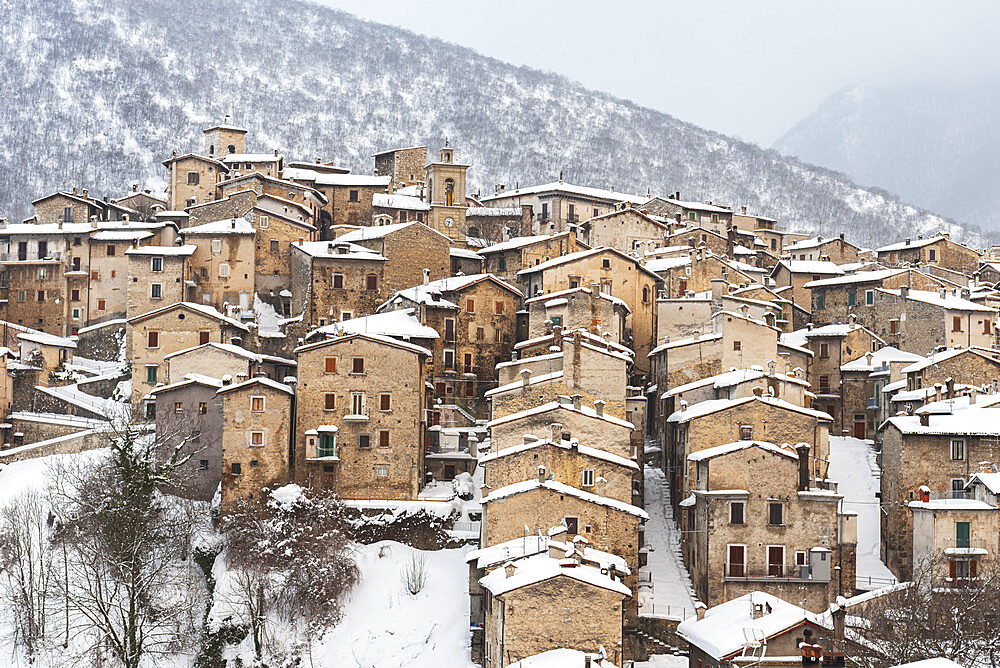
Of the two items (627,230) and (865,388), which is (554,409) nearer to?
(865,388)

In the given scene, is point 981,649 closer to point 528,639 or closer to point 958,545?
point 958,545

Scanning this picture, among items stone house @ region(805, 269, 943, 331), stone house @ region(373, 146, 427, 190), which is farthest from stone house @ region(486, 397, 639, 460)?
stone house @ region(373, 146, 427, 190)

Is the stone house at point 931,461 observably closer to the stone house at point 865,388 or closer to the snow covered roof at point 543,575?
the stone house at point 865,388

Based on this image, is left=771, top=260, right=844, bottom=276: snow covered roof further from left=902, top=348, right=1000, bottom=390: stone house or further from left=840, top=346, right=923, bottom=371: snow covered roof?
left=902, top=348, right=1000, bottom=390: stone house

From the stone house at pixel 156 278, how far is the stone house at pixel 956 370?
114 ft

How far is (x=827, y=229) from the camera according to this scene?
158 m

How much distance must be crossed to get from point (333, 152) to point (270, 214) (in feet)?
365

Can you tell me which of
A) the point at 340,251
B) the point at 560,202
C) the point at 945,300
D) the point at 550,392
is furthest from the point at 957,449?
the point at 560,202

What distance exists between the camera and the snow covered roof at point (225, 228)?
72750 mm

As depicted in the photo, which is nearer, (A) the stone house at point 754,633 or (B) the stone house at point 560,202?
(A) the stone house at point 754,633

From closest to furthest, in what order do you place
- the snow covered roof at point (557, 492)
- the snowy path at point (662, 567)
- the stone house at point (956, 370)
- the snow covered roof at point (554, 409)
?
the snow covered roof at point (557, 492), the snowy path at point (662, 567), the snow covered roof at point (554, 409), the stone house at point (956, 370)

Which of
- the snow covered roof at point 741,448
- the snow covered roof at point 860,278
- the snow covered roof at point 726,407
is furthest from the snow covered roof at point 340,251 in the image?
the snow covered roof at point 741,448

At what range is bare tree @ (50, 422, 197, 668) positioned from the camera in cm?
4056

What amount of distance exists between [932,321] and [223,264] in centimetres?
3487
